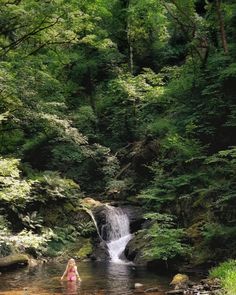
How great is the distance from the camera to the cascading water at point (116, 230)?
22606 millimetres

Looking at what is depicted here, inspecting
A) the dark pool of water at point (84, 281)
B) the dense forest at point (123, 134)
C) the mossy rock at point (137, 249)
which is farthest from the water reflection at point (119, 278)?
the dense forest at point (123, 134)

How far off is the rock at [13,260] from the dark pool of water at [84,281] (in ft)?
1.50

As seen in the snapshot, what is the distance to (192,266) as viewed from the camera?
53.6 ft

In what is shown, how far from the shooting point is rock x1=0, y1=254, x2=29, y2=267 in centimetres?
1825

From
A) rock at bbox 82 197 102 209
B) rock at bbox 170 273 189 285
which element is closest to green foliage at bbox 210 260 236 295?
rock at bbox 170 273 189 285

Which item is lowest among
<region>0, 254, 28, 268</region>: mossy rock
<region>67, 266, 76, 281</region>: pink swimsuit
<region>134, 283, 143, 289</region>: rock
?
<region>134, 283, 143, 289</region>: rock

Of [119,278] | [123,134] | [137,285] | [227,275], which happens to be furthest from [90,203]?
[227,275]

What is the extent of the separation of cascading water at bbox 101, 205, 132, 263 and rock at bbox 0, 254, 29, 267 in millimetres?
4683

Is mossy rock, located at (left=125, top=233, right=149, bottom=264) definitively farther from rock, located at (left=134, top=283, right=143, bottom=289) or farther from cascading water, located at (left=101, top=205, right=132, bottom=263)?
rock, located at (left=134, top=283, right=143, bottom=289)

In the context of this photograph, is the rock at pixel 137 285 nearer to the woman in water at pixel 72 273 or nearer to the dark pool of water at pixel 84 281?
the dark pool of water at pixel 84 281

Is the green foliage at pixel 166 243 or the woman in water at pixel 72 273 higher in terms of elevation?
the green foliage at pixel 166 243

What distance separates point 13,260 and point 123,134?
50.5 ft

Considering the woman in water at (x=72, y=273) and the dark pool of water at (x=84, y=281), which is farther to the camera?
the woman in water at (x=72, y=273)

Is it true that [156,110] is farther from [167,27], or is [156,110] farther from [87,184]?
[167,27]
